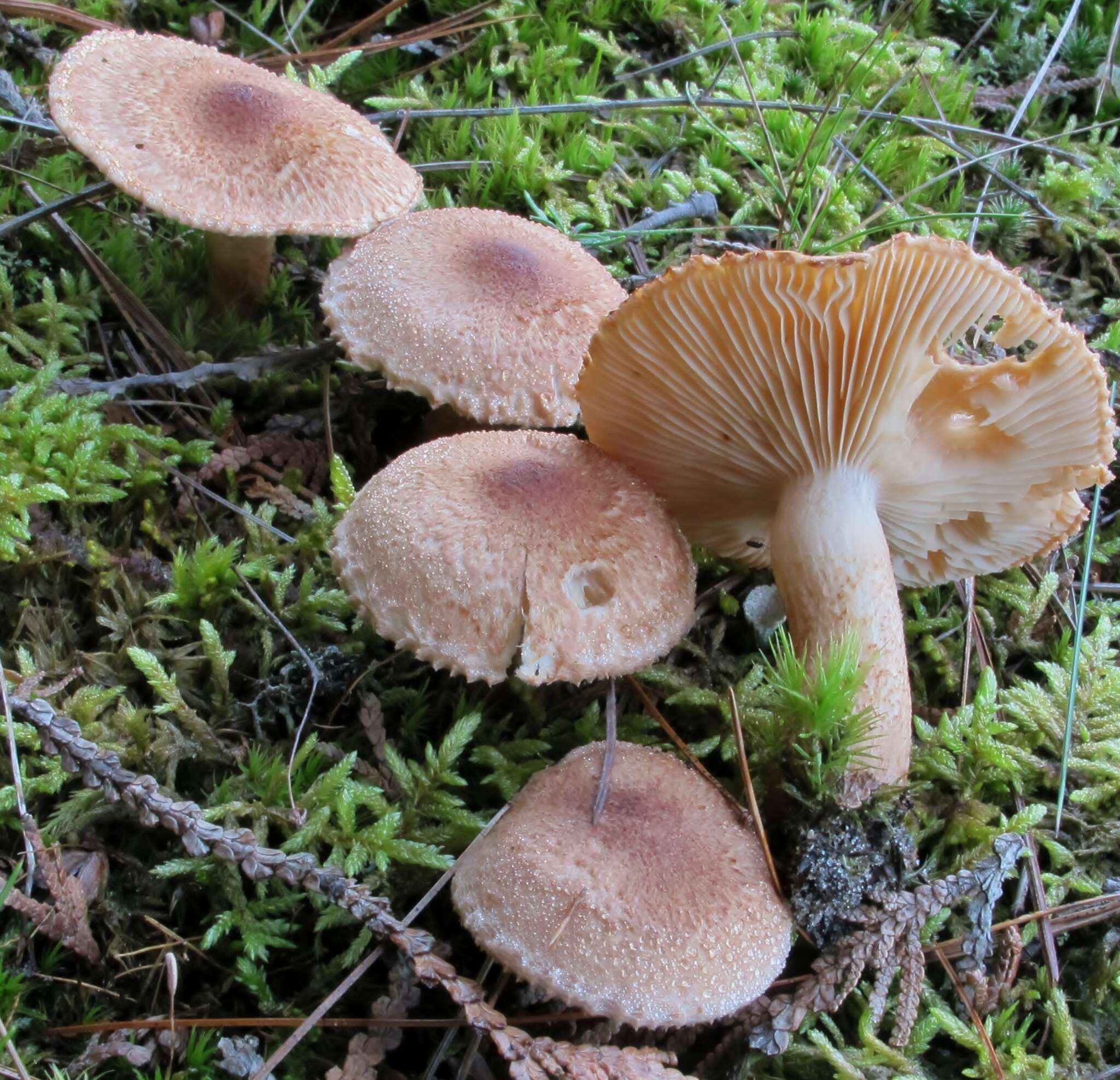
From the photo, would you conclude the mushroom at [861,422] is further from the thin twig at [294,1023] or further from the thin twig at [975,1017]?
the thin twig at [294,1023]

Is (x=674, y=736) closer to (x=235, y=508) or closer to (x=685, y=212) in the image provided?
(x=235, y=508)

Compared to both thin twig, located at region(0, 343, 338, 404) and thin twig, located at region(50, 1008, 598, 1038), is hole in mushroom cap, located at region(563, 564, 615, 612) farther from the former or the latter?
thin twig, located at region(0, 343, 338, 404)

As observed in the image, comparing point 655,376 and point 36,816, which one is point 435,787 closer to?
point 36,816

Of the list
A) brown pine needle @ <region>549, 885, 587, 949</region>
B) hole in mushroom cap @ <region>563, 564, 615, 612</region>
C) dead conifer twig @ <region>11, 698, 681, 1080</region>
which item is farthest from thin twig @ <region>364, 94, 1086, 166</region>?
brown pine needle @ <region>549, 885, 587, 949</region>

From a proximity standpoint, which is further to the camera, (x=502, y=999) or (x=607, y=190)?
(x=607, y=190)

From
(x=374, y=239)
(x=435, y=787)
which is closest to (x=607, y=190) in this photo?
(x=374, y=239)

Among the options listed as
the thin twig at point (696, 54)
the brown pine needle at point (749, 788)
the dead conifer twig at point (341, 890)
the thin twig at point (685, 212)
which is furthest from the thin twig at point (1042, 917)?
the thin twig at point (696, 54)

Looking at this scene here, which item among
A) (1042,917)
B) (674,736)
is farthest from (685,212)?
(1042,917)
